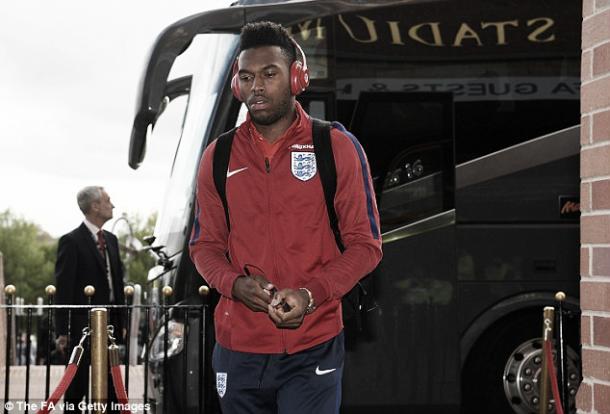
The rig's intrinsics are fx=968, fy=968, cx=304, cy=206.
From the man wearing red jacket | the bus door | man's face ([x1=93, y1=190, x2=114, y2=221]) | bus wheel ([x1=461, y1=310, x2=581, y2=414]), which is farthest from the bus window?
the man wearing red jacket

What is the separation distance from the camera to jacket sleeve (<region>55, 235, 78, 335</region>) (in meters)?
7.39

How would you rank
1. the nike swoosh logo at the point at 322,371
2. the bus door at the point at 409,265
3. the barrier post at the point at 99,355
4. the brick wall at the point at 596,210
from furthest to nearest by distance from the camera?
the bus door at the point at 409,265 → the barrier post at the point at 99,355 → the nike swoosh logo at the point at 322,371 → the brick wall at the point at 596,210

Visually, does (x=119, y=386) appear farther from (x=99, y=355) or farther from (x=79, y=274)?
(x=79, y=274)

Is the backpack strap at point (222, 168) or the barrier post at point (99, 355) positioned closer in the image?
the backpack strap at point (222, 168)

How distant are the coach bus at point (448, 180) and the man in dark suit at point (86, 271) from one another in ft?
3.42

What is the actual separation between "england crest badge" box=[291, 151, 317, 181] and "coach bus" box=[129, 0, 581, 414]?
3.43 m

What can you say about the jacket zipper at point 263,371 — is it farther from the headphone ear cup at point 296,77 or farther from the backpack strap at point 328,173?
the headphone ear cup at point 296,77

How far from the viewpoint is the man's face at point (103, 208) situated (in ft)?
25.7

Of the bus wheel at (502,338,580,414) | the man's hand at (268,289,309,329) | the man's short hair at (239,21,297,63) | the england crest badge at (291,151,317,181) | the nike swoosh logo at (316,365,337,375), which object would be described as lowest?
the bus wheel at (502,338,580,414)

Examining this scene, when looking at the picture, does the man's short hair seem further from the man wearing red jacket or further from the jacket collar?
the jacket collar

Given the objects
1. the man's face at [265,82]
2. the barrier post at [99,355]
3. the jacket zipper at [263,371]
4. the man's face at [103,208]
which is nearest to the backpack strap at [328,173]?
the man's face at [265,82]

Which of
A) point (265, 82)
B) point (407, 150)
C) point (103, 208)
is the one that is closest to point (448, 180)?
point (407, 150)

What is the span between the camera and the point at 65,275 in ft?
24.5

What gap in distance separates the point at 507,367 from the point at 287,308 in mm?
4121
